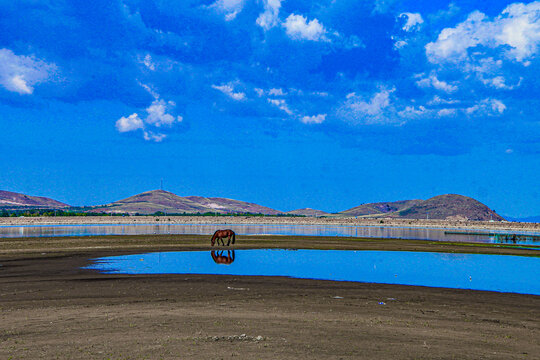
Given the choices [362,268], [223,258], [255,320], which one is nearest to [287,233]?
[223,258]

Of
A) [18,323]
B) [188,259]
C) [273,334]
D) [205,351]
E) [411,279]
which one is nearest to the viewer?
[205,351]

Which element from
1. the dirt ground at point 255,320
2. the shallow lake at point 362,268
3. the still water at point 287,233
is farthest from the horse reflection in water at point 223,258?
the still water at point 287,233

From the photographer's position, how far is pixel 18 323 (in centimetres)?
1354

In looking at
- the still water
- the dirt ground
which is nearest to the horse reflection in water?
the dirt ground

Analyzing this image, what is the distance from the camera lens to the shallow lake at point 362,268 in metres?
25.7

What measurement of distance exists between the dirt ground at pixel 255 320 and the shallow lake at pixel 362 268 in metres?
3.48

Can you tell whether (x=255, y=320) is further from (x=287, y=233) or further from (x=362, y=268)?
(x=287, y=233)

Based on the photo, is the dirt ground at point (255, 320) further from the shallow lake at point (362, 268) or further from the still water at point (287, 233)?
the still water at point (287, 233)

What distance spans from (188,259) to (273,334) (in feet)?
79.4

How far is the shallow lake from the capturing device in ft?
84.3

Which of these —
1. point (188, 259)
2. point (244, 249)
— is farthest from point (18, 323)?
point (244, 249)

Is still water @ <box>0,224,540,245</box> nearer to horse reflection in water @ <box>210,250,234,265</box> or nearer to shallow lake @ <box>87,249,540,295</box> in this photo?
shallow lake @ <box>87,249,540,295</box>

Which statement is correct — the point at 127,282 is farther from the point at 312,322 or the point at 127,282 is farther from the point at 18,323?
the point at 312,322

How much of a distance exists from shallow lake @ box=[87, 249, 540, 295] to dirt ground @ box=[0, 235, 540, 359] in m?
3.48
